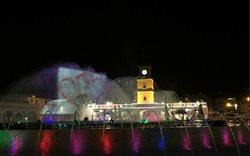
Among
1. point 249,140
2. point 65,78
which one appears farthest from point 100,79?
point 249,140

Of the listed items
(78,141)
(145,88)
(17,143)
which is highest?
(145,88)

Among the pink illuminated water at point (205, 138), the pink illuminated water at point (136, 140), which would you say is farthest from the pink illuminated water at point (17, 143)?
the pink illuminated water at point (205, 138)

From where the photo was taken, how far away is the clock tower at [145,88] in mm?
89188

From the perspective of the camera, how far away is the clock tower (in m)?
89.2

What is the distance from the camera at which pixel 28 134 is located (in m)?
14.5

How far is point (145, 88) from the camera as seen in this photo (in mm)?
90125

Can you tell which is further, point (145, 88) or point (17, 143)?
point (145, 88)

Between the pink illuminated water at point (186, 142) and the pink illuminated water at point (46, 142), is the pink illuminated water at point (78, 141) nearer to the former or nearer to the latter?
the pink illuminated water at point (46, 142)

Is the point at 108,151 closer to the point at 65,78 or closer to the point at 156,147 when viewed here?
the point at 156,147

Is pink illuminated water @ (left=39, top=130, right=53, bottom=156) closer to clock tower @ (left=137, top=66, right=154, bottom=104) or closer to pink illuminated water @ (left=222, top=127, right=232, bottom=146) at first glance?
pink illuminated water @ (left=222, top=127, right=232, bottom=146)

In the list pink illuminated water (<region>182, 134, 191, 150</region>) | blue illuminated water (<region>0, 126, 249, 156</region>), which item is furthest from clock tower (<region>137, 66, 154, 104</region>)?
blue illuminated water (<region>0, 126, 249, 156</region>)

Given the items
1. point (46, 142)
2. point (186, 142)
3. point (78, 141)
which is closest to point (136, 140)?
point (186, 142)

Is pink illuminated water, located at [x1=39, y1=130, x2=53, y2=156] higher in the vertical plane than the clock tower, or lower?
lower

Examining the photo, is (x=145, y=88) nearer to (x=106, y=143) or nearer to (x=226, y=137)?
(x=226, y=137)
